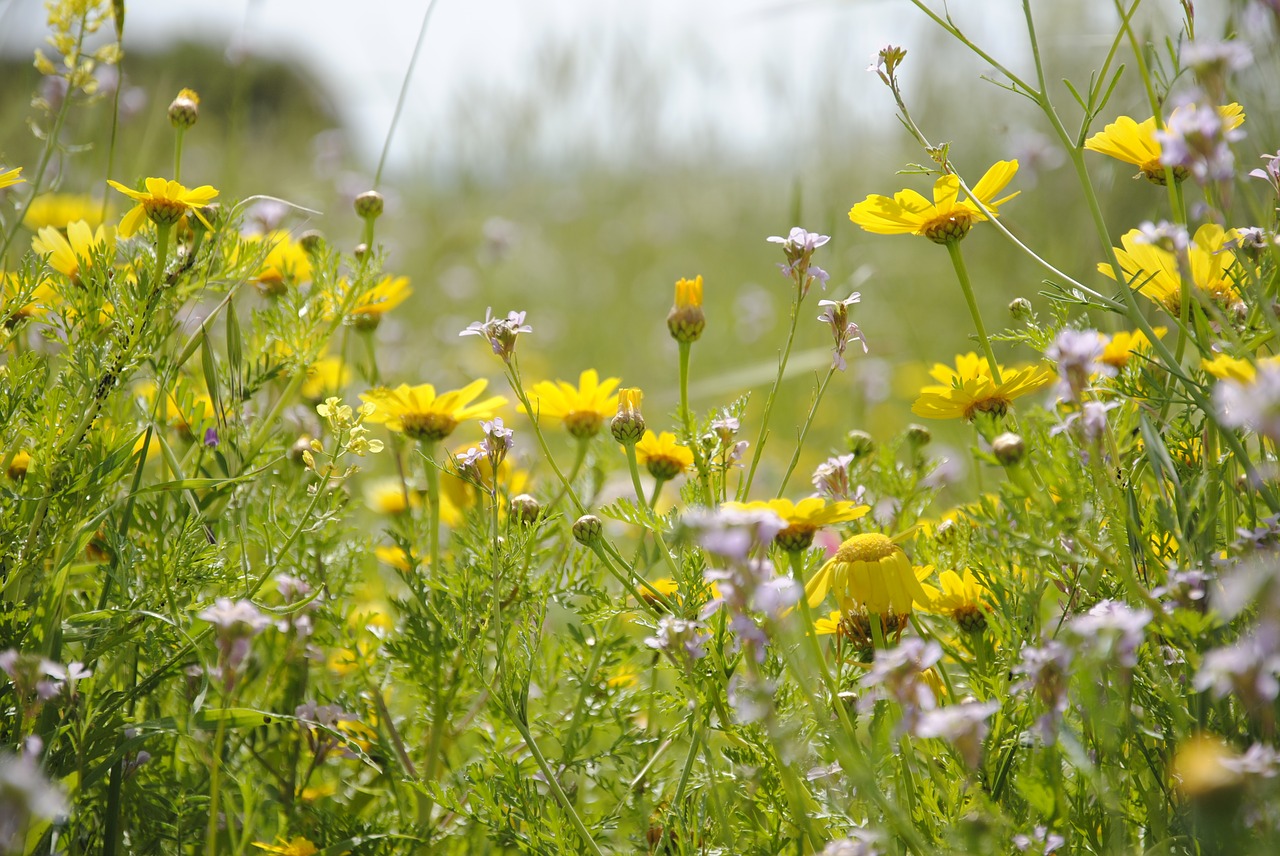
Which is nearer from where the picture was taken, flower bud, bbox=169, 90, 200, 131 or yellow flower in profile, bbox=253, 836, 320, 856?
yellow flower in profile, bbox=253, 836, 320, 856

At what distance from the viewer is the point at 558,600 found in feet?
3.24

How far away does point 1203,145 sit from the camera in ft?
1.95

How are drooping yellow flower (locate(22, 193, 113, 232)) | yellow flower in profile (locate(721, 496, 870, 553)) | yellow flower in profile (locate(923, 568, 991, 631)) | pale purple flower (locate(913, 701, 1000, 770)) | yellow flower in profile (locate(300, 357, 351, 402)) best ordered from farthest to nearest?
drooping yellow flower (locate(22, 193, 113, 232))
yellow flower in profile (locate(300, 357, 351, 402))
yellow flower in profile (locate(923, 568, 991, 631))
yellow flower in profile (locate(721, 496, 870, 553))
pale purple flower (locate(913, 701, 1000, 770))

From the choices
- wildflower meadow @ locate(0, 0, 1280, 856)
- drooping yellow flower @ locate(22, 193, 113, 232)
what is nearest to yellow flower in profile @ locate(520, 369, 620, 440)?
wildflower meadow @ locate(0, 0, 1280, 856)

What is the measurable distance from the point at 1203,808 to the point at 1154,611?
16 cm

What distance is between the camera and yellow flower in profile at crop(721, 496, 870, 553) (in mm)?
772

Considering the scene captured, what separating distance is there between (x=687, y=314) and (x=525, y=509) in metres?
0.25

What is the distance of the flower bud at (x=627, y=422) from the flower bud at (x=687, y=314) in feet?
0.29

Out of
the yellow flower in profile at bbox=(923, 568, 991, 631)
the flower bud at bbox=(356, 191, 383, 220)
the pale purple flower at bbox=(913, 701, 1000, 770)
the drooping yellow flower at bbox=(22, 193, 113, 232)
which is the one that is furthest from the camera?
the drooping yellow flower at bbox=(22, 193, 113, 232)

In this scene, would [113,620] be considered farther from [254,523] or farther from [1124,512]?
[1124,512]

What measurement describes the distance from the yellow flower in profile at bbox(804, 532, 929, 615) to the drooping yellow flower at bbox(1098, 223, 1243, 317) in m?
0.30

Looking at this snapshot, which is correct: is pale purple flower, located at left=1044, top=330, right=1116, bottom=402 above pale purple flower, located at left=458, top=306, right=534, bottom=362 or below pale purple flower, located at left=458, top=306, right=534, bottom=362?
above

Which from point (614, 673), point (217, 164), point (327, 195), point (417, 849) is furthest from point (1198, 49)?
point (327, 195)

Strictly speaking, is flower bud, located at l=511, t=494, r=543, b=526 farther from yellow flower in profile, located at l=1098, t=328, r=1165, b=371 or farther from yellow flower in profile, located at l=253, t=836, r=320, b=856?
yellow flower in profile, located at l=1098, t=328, r=1165, b=371
